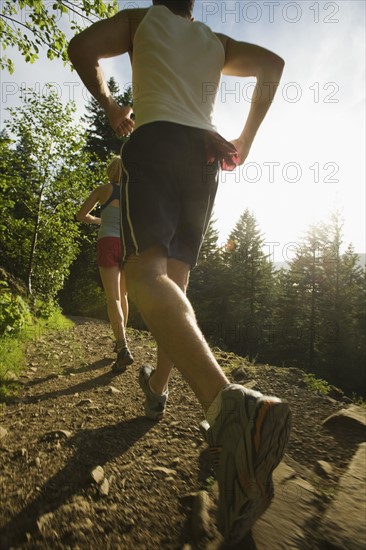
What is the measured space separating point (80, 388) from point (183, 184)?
1.94 metres

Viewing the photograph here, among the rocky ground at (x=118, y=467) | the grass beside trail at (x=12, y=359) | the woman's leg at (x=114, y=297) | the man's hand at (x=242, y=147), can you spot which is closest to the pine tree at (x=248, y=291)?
the grass beside trail at (x=12, y=359)

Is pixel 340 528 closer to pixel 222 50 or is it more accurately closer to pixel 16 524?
pixel 16 524

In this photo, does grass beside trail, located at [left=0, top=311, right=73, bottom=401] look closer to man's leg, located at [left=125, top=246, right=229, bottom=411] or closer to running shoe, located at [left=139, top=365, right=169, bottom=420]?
running shoe, located at [left=139, top=365, right=169, bottom=420]

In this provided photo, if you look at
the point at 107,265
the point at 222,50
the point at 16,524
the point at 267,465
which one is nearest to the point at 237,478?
the point at 267,465

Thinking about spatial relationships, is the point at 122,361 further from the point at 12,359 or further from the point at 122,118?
the point at 122,118

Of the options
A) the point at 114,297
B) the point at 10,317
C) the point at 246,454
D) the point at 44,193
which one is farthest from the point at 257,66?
the point at 44,193

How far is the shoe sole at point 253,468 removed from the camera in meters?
0.95

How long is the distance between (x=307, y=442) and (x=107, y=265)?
2472mm

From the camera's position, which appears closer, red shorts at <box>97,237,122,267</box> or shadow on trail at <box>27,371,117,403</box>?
shadow on trail at <box>27,371,117,403</box>

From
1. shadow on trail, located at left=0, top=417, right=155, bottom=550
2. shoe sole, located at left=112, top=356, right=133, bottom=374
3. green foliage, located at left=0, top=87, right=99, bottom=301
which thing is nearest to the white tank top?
shadow on trail, located at left=0, top=417, right=155, bottom=550

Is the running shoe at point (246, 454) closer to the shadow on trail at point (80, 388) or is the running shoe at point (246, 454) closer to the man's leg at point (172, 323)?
the man's leg at point (172, 323)

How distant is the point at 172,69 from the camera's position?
1.57 metres

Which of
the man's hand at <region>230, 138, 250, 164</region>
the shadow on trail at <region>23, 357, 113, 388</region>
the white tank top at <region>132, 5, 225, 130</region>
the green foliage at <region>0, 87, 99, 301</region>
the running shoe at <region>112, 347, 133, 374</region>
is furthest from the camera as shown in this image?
the green foliage at <region>0, 87, 99, 301</region>

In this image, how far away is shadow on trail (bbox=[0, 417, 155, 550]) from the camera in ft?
3.45
